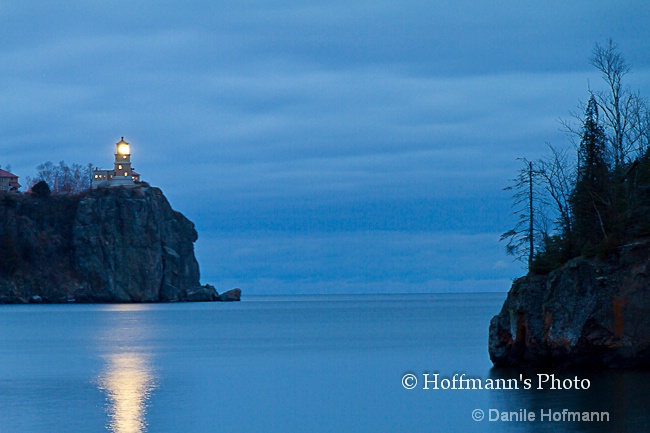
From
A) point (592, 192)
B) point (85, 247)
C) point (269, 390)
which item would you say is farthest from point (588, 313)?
point (85, 247)

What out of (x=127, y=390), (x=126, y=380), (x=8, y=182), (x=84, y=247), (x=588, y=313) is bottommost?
(x=127, y=390)

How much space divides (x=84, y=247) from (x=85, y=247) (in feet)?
0.58

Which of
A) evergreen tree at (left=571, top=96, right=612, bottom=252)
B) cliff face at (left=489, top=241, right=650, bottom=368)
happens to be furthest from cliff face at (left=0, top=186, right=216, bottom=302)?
cliff face at (left=489, top=241, right=650, bottom=368)

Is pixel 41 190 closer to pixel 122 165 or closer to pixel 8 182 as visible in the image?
pixel 122 165

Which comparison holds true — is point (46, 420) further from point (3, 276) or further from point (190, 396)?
point (3, 276)

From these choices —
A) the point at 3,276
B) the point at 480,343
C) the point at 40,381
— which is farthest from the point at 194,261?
the point at 40,381

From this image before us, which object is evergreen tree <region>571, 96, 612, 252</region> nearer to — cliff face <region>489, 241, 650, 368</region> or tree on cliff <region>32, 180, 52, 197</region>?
cliff face <region>489, 241, 650, 368</region>

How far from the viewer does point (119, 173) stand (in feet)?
579

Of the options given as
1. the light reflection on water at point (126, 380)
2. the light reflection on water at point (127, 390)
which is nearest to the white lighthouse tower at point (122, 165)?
the light reflection on water at point (126, 380)

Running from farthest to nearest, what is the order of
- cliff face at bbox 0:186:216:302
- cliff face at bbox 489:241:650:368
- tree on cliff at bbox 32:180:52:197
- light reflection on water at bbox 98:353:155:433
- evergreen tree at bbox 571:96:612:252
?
tree on cliff at bbox 32:180:52:197, cliff face at bbox 0:186:216:302, evergreen tree at bbox 571:96:612:252, cliff face at bbox 489:241:650:368, light reflection on water at bbox 98:353:155:433

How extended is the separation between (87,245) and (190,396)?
134m

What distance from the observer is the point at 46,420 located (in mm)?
29797

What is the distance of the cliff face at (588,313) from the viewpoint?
3303 centimetres

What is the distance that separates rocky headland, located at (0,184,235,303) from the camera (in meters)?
165
